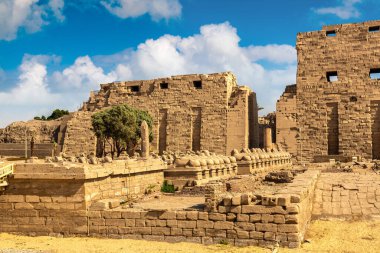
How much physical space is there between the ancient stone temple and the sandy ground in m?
20.1

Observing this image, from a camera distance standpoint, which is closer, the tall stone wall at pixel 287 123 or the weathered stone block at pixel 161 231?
the weathered stone block at pixel 161 231

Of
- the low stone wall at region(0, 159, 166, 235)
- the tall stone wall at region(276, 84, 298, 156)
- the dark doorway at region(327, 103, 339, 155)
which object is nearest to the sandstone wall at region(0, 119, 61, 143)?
the tall stone wall at region(276, 84, 298, 156)

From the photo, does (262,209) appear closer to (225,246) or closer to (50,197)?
(225,246)

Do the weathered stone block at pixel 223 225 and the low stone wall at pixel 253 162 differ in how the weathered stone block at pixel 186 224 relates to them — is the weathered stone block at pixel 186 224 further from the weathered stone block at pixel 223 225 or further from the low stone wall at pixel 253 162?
the low stone wall at pixel 253 162

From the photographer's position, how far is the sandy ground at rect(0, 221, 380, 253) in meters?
8.02

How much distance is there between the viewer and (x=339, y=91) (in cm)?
2770

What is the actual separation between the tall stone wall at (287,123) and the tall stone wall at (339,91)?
383 millimetres

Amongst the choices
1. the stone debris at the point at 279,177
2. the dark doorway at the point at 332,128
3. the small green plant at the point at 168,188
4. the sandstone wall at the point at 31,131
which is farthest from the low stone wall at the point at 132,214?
the sandstone wall at the point at 31,131

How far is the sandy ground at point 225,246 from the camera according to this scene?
26.3ft

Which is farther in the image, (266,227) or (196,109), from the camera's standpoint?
(196,109)

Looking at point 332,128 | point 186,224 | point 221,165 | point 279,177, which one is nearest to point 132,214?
point 186,224

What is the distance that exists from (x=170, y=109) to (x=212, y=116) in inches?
139

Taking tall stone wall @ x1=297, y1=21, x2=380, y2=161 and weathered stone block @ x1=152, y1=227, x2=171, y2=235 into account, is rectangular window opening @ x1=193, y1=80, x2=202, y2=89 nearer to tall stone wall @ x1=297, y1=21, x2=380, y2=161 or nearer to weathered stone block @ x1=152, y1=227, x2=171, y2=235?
tall stone wall @ x1=297, y1=21, x2=380, y2=161

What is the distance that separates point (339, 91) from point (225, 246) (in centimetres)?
2191
